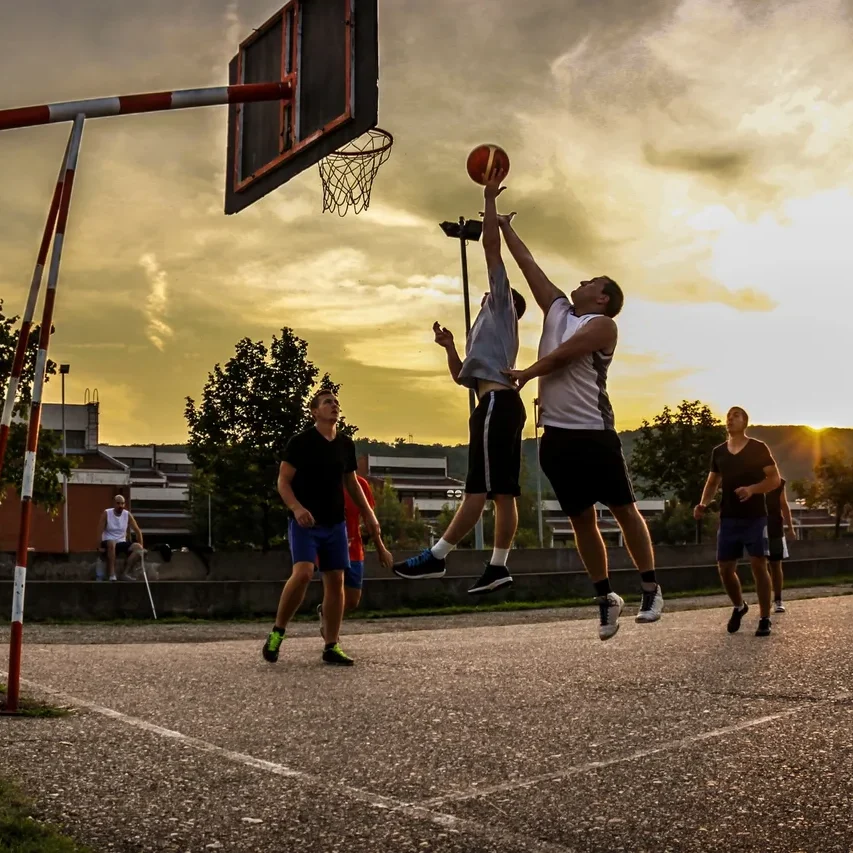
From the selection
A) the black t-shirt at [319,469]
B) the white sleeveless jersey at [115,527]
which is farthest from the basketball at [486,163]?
the white sleeveless jersey at [115,527]

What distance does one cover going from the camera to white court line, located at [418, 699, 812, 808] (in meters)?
6.65

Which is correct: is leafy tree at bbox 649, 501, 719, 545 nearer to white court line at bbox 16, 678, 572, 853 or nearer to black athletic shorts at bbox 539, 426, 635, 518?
white court line at bbox 16, 678, 572, 853

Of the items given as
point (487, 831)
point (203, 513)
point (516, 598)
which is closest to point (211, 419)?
point (516, 598)

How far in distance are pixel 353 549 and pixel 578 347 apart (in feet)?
23.3

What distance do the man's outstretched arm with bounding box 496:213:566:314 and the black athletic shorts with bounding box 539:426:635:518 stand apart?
677 mm

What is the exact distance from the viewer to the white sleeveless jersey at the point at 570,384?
5793 mm

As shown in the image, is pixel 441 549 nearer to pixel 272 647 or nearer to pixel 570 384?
pixel 570 384

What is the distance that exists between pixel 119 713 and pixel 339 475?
10.1 ft

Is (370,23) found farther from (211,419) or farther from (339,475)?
(211,419)

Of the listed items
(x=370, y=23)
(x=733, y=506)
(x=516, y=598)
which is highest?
(x=370, y=23)

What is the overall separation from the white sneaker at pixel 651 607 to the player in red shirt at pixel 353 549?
5455mm

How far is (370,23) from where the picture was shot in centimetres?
800

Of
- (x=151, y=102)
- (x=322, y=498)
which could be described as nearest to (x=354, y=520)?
(x=322, y=498)

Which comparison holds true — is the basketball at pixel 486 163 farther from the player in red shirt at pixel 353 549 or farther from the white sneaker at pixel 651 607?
the player in red shirt at pixel 353 549
